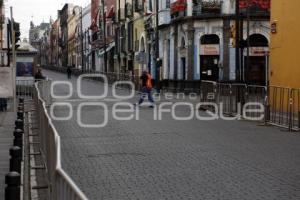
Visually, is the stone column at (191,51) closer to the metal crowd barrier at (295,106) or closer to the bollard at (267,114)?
the bollard at (267,114)

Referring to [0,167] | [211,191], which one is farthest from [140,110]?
[211,191]

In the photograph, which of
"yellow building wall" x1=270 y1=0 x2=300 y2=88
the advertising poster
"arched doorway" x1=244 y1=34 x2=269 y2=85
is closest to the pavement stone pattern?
"yellow building wall" x1=270 y1=0 x2=300 y2=88

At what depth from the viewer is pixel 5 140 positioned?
15805 mm

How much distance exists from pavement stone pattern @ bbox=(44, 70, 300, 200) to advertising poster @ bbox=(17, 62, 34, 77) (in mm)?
21079

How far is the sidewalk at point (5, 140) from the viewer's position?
435 inches

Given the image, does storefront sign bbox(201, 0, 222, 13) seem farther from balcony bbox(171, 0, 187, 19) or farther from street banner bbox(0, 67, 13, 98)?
street banner bbox(0, 67, 13, 98)

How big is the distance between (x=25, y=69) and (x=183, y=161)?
29630 millimetres

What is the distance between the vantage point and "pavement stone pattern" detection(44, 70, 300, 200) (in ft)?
30.2

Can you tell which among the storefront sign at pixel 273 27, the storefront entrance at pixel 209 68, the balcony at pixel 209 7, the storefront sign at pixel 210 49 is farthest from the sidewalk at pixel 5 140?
the balcony at pixel 209 7

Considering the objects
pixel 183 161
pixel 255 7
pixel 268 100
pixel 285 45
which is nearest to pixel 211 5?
pixel 255 7

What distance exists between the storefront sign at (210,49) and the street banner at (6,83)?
26.1 metres

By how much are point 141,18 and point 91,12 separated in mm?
Result: 38056

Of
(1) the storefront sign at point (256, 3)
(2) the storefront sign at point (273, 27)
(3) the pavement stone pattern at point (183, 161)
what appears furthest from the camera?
(1) the storefront sign at point (256, 3)

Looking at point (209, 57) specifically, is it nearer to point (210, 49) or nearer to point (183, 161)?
point (210, 49)
